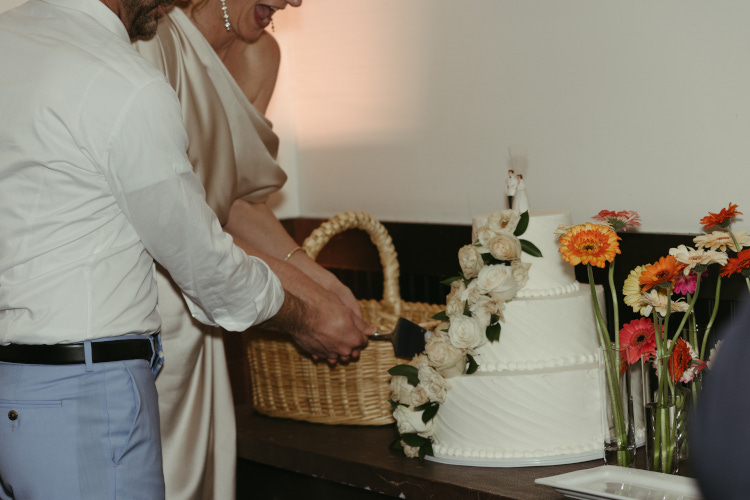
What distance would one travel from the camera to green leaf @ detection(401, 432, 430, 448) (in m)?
1.43

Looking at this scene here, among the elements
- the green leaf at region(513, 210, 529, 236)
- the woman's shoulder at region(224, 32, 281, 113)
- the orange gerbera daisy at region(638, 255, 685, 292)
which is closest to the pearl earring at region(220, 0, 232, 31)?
the woman's shoulder at region(224, 32, 281, 113)

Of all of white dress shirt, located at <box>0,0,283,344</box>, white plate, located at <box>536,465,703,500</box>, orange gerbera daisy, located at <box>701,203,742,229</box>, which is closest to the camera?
white dress shirt, located at <box>0,0,283,344</box>

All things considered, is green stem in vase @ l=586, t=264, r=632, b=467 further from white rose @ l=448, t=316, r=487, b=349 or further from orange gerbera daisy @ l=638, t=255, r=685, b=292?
white rose @ l=448, t=316, r=487, b=349

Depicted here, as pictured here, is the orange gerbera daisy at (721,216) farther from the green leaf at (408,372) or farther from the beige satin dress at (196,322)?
the beige satin dress at (196,322)

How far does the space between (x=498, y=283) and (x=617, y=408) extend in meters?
0.26

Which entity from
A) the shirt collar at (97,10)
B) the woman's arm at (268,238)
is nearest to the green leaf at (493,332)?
the woman's arm at (268,238)

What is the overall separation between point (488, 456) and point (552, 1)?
93 cm

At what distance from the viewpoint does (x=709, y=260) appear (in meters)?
1.19

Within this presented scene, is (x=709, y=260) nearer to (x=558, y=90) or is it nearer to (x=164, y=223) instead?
(x=558, y=90)

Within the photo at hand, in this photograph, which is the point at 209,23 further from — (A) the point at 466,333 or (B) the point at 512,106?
(A) the point at 466,333

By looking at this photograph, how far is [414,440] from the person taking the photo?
1.43 metres

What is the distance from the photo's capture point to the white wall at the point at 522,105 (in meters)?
1.49

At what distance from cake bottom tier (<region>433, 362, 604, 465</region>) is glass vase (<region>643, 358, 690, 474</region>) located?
0.34ft

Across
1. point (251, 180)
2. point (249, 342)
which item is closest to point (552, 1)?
point (251, 180)
